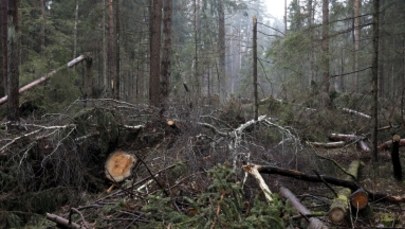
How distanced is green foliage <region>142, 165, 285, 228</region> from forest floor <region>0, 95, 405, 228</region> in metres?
0.01

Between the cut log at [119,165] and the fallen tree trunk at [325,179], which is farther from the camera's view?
the cut log at [119,165]

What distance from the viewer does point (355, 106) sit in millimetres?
11914

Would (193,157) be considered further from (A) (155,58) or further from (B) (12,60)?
(A) (155,58)

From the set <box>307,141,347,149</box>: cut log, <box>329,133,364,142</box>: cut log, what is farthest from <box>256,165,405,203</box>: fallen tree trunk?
<box>307,141,347,149</box>: cut log

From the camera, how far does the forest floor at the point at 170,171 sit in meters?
4.69

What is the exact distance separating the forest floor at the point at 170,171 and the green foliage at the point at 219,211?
0.04 ft

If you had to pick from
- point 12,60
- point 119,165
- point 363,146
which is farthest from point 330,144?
point 12,60

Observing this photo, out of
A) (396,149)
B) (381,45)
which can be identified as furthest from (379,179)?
(381,45)

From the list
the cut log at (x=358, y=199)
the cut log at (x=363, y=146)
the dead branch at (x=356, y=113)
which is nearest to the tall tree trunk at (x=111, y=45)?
the dead branch at (x=356, y=113)

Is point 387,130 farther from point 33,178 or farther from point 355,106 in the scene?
point 33,178

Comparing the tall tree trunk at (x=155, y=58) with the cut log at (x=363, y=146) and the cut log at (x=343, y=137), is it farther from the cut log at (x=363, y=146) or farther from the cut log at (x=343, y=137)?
the cut log at (x=363, y=146)

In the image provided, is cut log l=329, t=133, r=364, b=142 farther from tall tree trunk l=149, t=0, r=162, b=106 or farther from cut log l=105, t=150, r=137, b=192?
cut log l=105, t=150, r=137, b=192

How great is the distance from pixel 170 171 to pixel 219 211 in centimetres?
242

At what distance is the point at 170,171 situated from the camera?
6641 mm
